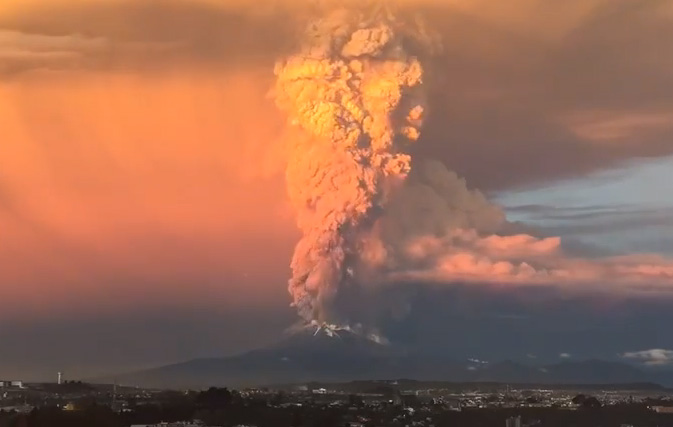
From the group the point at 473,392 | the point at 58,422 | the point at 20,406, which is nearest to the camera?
the point at 58,422

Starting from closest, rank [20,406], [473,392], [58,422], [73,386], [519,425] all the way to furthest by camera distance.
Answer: [58,422] < [519,425] < [20,406] < [73,386] < [473,392]

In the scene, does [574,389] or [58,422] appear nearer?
[58,422]

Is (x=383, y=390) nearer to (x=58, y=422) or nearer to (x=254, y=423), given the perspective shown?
(x=254, y=423)

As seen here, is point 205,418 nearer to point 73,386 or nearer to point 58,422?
point 58,422

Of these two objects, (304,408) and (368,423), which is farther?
(304,408)

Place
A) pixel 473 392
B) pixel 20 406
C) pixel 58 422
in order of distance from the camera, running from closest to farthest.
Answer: pixel 58 422
pixel 20 406
pixel 473 392

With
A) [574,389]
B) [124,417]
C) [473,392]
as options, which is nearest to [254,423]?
[124,417]

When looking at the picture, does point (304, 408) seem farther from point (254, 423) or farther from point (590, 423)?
point (590, 423)

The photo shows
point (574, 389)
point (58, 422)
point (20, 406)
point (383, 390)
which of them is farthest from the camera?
point (574, 389)

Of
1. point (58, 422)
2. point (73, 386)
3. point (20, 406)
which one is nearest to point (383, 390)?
point (73, 386)
